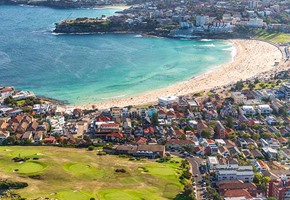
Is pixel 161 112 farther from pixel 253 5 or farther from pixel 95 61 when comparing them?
pixel 253 5

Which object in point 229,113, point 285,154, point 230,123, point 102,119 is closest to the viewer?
point 285,154

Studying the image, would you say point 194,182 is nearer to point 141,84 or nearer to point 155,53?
point 141,84

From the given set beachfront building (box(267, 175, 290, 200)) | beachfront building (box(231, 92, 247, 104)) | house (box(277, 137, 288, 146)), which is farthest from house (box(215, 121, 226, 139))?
beachfront building (box(267, 175, 290, 200))

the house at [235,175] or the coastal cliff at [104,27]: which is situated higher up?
the coastal cliff at [104,27]

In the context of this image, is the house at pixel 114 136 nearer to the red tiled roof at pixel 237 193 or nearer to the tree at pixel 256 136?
the tree at pixel 256 136

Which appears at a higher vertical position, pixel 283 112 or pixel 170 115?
pixel 283 112

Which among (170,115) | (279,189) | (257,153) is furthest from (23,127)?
(279,189)

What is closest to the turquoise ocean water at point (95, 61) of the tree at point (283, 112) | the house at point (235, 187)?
the tree at point (283, 112)

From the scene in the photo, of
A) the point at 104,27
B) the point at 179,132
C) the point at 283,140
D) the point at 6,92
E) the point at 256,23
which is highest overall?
the point at 256,23
